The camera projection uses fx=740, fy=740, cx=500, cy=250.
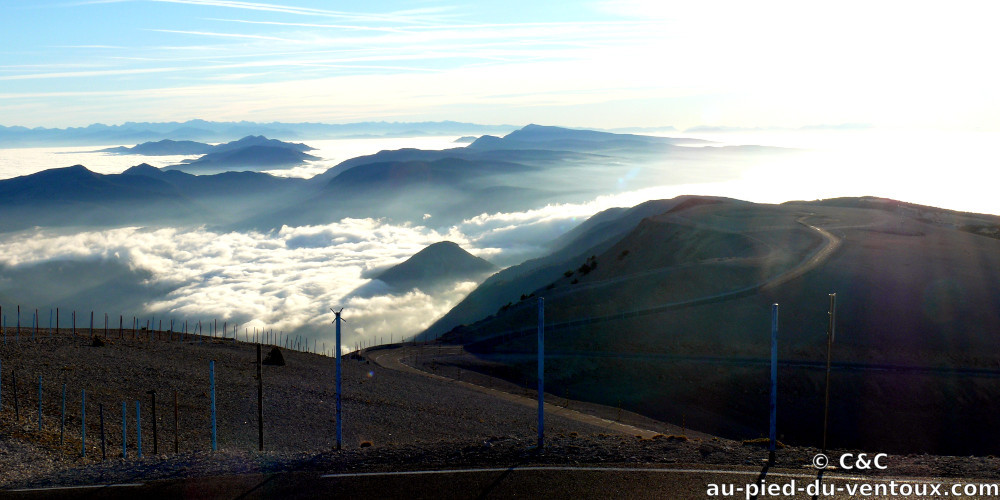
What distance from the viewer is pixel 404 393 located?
3938 centimetres

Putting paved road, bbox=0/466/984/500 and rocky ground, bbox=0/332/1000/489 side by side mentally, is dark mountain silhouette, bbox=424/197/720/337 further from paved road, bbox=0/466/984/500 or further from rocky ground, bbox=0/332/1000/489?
paved road, bbox=0/466/984/500

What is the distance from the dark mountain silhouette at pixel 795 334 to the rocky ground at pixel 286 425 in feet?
19.6

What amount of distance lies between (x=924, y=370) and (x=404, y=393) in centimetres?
3169

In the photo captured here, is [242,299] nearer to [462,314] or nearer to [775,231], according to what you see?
[462,314]

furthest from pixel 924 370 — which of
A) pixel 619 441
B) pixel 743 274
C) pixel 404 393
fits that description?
pixel 619 441

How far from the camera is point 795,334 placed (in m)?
50.8

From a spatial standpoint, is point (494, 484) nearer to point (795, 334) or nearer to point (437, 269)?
point (795, 334)

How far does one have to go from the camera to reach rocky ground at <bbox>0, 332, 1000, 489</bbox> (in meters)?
15.1

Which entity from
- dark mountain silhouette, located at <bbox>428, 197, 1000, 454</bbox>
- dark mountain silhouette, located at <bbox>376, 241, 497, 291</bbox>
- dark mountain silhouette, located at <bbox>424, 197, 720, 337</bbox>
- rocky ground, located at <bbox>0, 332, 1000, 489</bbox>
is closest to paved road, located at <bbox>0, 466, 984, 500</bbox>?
rocky ground, located at <bbox>0, 332, 1000, 489</bbox>

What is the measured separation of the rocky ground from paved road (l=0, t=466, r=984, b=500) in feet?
1.84

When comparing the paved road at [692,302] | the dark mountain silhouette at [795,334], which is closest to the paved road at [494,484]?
the dark mountain silhouette at [795,334]

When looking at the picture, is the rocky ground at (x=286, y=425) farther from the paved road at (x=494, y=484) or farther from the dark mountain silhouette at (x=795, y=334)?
the dark mountain silhouette at (x=795, y=334)

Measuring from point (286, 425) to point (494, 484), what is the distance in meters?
17.8

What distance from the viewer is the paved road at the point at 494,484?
43.3 feet
